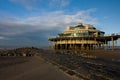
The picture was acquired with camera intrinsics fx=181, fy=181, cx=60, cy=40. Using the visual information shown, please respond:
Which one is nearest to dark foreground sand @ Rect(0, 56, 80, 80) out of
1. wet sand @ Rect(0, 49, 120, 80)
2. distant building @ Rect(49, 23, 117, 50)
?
wet sand @ Rect(0, 49, 120, 80)

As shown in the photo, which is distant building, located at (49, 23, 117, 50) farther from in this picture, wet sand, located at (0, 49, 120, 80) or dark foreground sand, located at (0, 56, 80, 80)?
dark foreground sand, located at (0, 56, 80, 80)

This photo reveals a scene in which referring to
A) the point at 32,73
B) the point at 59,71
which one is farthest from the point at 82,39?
the point at 32,73

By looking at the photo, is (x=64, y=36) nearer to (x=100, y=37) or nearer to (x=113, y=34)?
(x=100, y=37)

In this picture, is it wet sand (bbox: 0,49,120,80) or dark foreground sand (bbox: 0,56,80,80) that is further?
wet sand (bbox: 0,49,120,80)

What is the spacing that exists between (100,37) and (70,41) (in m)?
11.0

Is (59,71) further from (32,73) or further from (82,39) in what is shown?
(82,39)

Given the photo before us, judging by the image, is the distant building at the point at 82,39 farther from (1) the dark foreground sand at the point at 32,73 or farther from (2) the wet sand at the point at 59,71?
(1) the dark foreground sand at the point at 32,73

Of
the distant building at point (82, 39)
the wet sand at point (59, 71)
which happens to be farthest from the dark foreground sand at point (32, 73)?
the distant building at point (82, 39)

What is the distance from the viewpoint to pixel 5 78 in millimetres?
8820

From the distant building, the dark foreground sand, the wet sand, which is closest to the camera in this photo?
the dark foreground sand

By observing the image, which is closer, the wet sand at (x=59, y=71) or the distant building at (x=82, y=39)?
the wet sand at (x=59, y=71)

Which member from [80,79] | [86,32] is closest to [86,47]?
[86,32]

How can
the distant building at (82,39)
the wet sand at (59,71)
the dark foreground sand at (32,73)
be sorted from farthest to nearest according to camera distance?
1. the distant building at (82,39)
2. the wet sand at (59,71)
3. the dark foreground sand at (32,73)

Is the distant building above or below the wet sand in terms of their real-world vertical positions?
above
